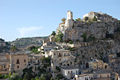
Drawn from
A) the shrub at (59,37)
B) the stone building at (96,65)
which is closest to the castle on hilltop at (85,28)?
the shrub at (59,37)

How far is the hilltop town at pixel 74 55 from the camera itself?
156 ft

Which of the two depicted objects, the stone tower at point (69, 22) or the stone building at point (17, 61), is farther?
the stone tower at point (69, 22)

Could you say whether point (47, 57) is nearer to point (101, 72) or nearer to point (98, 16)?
point (101, 72)

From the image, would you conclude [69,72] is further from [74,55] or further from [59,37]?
[59,37]

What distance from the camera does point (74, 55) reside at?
54688 millimetres

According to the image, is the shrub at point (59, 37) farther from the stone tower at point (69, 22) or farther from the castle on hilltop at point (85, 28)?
the stone tower at point (69, 22)

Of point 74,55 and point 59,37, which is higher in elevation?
point 59,37

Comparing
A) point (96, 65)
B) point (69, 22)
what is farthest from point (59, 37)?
point (96, 65)

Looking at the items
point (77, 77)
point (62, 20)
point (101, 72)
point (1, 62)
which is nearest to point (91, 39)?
point (62, 20)

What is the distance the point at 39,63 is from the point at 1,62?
27.4 ft

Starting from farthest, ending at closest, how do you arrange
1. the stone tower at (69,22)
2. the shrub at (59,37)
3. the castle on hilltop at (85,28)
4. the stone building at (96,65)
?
the stone tower at (69,22)
the castle on hilltop at (85,28)
the shrub at (59,37)
the stone building at (96,65)

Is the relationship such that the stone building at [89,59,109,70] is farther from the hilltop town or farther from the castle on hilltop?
the castle on hilltop

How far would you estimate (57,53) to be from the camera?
50.5m

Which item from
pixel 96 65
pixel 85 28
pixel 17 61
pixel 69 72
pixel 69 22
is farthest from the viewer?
pixel 85 28
